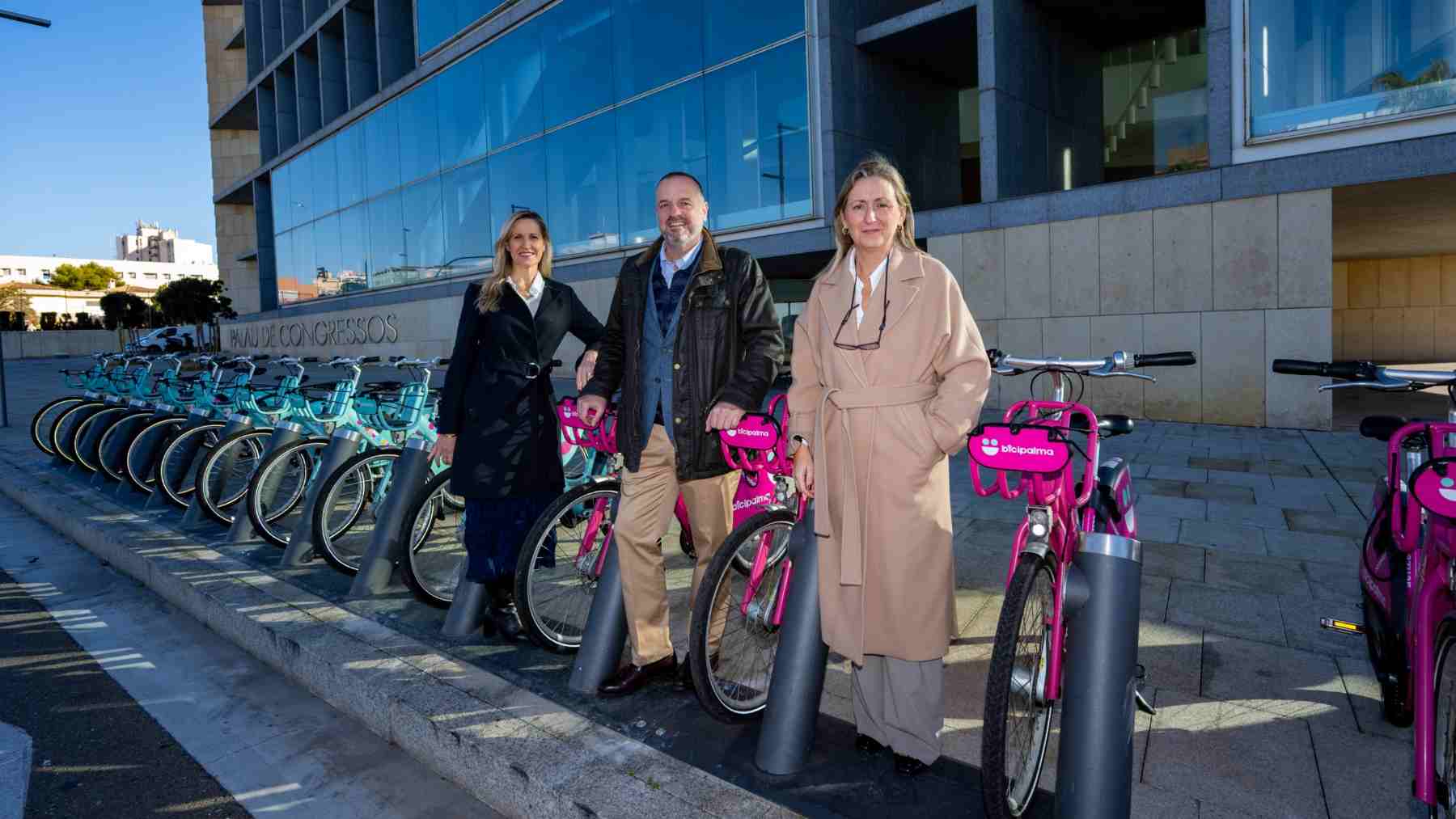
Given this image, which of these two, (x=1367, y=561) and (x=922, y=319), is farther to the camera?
(x=1367, y=561)

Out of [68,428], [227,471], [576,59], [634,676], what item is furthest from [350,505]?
[576,59]

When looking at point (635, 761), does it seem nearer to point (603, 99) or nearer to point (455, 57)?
point (603, 99)

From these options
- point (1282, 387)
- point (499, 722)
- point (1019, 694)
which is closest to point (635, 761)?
point (499, 722)

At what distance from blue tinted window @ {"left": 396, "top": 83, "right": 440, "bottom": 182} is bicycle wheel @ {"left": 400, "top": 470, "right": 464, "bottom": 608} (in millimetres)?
19718

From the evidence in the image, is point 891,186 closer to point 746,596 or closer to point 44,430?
point 746,596

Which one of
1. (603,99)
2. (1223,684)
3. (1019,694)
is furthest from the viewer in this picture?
(603,99)

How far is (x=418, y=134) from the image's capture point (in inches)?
915

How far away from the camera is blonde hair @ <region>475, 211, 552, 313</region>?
12.5ft

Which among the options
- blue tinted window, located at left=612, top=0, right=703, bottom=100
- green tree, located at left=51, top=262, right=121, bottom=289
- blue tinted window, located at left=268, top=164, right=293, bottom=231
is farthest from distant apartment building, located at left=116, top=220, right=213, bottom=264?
blue tinted window, located at left=612, top=0, right=703, bottom=100

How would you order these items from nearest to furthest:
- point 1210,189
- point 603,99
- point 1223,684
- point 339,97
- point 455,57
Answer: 1. point 1223,684
2. point 1210,189
3. point 603,99
4. point 455,57
5. point 339,97

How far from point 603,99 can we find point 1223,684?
54.2 ft

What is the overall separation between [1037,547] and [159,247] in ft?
663

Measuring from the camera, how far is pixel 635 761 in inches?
103

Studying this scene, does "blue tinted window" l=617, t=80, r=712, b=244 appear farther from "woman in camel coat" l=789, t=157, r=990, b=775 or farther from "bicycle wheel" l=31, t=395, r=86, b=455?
"woman in camel coat" l=789, t=157, r=990, b=775
